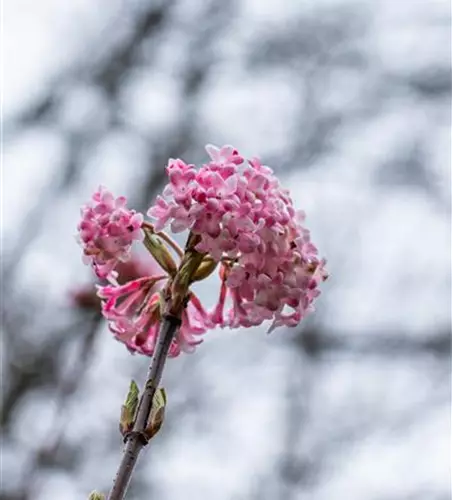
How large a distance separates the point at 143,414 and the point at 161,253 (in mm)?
238

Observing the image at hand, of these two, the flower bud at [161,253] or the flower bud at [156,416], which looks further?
the flower bud at [161,253]

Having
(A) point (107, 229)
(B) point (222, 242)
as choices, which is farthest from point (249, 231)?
(A) point (107, 229)

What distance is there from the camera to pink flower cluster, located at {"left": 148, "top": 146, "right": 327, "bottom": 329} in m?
1.12

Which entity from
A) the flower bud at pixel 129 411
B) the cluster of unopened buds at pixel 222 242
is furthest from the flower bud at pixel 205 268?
the flower bud at pixel 129 411

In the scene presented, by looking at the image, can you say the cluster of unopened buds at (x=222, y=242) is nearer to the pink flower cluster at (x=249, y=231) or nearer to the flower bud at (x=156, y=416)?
the pink flower cluster at (x=249, y=231)

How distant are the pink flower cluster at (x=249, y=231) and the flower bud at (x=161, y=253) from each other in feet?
0.11

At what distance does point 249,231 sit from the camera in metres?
1.12

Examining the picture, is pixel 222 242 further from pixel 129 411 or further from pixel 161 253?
pixel 129 411

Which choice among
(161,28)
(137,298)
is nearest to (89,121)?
(161,28)

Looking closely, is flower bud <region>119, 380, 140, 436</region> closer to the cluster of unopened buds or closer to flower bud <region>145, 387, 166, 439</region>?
flower bud <region>145, 387, 166, 439</region>

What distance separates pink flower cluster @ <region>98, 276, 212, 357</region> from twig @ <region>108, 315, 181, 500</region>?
102 millimetres

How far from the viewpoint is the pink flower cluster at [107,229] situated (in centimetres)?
120

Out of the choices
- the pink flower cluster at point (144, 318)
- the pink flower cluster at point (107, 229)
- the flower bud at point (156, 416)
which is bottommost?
the flower bud at point (156, 416)

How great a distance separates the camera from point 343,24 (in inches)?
299
